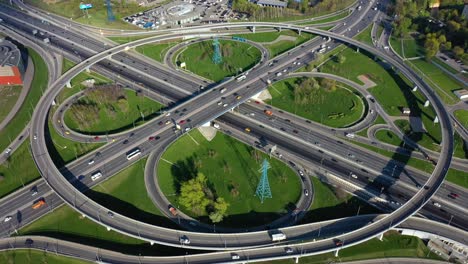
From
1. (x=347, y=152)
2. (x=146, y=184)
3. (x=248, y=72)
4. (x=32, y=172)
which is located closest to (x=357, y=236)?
(x=347, y=152)

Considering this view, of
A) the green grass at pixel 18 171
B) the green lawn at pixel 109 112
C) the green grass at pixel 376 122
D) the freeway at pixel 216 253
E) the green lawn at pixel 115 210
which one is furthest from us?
the green lawn at pixel 109 112

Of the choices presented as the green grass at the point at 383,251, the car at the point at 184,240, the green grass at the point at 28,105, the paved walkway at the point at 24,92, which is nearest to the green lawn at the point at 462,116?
the green grass at the point at 383,251

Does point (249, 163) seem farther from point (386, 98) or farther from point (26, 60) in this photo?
point (26, 60)

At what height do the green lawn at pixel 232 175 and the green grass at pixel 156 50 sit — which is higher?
the green grass at pixel 156 50

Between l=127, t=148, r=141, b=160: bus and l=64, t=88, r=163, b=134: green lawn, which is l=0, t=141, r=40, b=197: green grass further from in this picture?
l=127, t=148, r=141, b=160: bus

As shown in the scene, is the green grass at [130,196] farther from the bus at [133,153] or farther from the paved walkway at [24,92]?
the paved walkway at [24,92]
